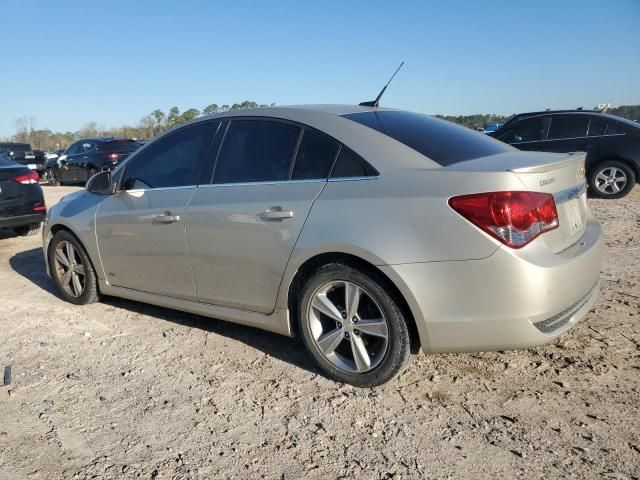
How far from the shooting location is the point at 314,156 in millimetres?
3266

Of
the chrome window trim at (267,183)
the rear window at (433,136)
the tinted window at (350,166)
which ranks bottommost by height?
the chrome window trim at (267,183)

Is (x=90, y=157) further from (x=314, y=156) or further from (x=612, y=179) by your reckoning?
(x=314, y=156)

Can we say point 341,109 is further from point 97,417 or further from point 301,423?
point 97,417

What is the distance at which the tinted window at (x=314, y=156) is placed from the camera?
10.5 feet

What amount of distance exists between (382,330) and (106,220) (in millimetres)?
2566

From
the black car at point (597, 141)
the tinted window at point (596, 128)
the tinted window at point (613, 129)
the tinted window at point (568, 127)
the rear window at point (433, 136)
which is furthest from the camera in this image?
the tinted window at point (568, 127)

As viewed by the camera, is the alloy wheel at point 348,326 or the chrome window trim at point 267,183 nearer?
the alloy wheel at point 348,326

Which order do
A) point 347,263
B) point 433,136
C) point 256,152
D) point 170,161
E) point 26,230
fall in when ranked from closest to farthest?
point 347,263
point 433,136
point 256,152
point 170,161
point 26,230

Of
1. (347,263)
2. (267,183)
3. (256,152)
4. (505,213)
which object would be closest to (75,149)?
(256,152)

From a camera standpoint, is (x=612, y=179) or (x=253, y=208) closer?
(x=253, y=208)

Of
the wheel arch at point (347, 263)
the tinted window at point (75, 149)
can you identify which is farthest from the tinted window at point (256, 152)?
the tinted window at point (75, 149)

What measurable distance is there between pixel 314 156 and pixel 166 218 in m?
1.25

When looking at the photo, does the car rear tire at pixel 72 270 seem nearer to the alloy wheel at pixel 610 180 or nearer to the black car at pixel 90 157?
the alloy wheel at pixel 610 180

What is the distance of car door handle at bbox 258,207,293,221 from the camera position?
3199 mm
